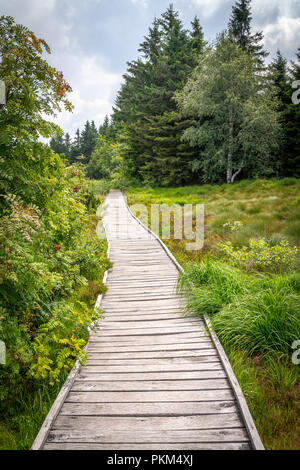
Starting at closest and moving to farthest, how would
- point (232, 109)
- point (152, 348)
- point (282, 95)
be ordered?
point (152, 348)
point (232, 109)
point (282, 95)

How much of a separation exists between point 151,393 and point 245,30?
3390 centimetres

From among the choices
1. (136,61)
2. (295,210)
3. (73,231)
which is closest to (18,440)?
(73,231)

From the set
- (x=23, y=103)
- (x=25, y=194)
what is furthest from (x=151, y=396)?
(x=23, y=103)

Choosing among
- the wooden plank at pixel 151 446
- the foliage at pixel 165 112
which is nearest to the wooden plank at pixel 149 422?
the wooden plank at pixel 151 446

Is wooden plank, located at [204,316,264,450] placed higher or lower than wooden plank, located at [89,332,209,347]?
higher

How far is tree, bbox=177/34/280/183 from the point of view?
18156 millimetres

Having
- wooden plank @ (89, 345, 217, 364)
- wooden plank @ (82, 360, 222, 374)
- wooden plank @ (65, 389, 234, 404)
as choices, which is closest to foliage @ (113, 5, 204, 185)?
wooden plank @ (89, 345, 217, 364)

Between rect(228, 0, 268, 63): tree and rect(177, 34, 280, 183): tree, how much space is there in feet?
28.2

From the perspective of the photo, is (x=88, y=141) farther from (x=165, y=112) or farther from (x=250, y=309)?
(x=250, y=309)

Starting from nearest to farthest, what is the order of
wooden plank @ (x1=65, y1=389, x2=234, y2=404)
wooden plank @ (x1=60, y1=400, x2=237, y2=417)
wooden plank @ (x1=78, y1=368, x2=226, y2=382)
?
wooden plank @ (x1=60, y1=400, x2=237, y2=417), wooden plank @ (x1=65, y1=389, x2=234, y2=404), wooden plank @ (x1=78, y1=368, x2=226, y2=382)

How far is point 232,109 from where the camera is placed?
19156mm

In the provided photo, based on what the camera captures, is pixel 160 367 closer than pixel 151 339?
Yes

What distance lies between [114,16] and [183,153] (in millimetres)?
13777

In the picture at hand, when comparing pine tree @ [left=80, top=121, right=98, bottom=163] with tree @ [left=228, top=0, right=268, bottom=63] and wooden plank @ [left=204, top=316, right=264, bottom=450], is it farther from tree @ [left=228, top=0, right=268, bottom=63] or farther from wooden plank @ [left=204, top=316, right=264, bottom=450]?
wooden plank @ [left=204, top=316, right=264, bottom=450]
